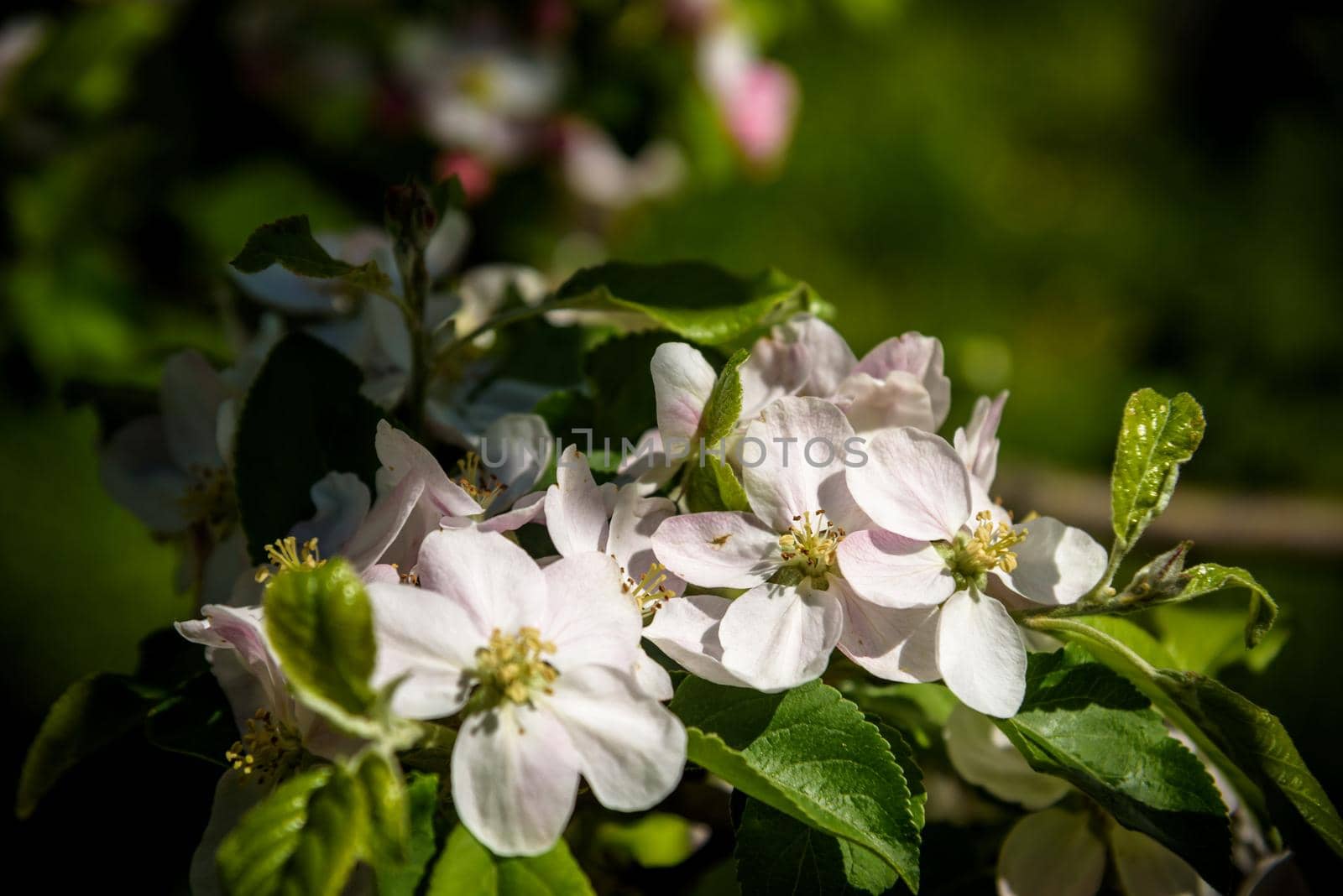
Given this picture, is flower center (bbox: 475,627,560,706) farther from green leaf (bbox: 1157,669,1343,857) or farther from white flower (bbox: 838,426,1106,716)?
green leaf (bbox: 1157,669,1343,857)

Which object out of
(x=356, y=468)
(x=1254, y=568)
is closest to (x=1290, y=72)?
(x=1254, y=568)

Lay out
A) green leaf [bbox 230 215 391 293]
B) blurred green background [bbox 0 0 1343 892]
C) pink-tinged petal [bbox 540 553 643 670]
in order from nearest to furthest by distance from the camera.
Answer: pink-tinged petal [bbox 540 553 643 670]
green leaf [bbox 230 215 391 293]
blurred green background [bbox 0 0 1343 892]

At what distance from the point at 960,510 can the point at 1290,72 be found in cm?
482

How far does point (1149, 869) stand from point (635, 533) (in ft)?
1.60

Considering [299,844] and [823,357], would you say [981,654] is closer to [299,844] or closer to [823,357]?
[823,357]

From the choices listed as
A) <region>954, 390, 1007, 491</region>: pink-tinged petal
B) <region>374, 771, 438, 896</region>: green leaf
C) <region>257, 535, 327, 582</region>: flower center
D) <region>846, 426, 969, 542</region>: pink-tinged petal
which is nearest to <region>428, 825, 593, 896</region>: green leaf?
<region>374, 771, 438, 896</region>: green leaf

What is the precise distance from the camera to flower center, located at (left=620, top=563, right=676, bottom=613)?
77 centimetres

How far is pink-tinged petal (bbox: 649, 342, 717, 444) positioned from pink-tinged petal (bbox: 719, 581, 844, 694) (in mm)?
132

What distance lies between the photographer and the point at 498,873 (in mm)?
658

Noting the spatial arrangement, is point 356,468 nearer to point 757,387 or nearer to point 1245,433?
point 757,387

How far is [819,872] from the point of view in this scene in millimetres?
727

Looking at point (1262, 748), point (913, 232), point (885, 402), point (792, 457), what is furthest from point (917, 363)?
point (913, 232)

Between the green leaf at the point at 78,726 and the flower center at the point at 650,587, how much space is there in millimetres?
370

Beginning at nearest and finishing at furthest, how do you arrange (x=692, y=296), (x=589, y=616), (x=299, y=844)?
(x=299, y=844) → (x=589, y=616) → (x=692, y=296)
